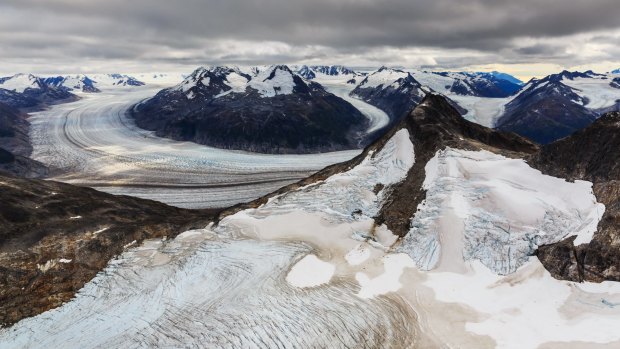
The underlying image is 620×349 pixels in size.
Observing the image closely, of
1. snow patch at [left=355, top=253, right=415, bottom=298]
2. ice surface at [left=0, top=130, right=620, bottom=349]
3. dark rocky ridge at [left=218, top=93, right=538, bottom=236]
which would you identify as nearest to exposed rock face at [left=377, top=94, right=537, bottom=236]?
dark rocky ridge at [left=218, top=93, right=538, bottom=236]

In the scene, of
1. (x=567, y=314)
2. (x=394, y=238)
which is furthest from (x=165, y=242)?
(x=567, y=314)

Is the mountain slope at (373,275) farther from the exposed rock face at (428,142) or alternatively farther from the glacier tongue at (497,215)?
the exposed rock face at (428,142)

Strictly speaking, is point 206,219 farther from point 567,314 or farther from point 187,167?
point 187,167

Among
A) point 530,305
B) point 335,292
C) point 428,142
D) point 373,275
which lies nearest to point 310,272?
point 335,292

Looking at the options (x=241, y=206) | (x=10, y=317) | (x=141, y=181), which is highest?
(x=241, y=206)

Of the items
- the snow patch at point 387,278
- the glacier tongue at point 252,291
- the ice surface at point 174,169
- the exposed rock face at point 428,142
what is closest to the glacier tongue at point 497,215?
the snow patch at point 387,278

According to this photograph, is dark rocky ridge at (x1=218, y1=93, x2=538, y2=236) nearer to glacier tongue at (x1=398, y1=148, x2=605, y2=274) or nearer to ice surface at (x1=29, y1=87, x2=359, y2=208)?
glacier tongue at (x1=398, y1=148, x2=605, y2=274)
